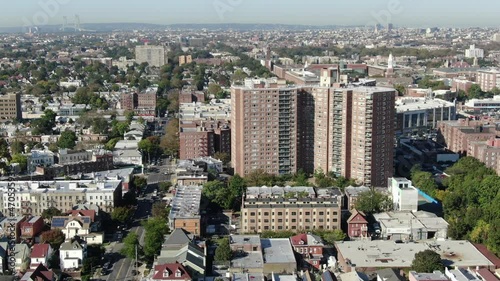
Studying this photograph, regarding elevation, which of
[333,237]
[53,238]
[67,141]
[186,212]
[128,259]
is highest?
[67,141]

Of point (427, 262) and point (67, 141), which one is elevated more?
point (67, 141)

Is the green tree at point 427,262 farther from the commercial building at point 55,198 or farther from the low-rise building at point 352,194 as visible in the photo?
the commercial building at point 55,198

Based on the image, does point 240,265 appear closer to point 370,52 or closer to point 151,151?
point 151,151

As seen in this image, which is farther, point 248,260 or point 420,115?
point 420,115

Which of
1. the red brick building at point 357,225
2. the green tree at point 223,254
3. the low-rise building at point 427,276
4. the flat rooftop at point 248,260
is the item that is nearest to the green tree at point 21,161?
the green tree at point 223,254

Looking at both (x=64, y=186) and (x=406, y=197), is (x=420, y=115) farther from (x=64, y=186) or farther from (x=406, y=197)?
(x=64, y=186)

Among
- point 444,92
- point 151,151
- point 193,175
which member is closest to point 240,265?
point 193,175

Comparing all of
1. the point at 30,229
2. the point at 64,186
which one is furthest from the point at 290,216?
the point at 64,186
